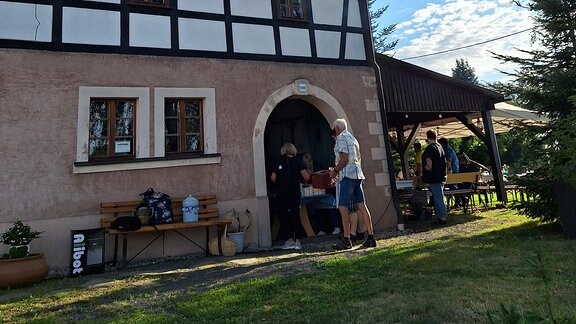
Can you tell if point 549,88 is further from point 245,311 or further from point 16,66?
point 16,66

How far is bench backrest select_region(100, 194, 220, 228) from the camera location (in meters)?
5.85

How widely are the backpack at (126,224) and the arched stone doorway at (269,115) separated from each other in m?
2.03

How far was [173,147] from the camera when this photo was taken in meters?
6.57

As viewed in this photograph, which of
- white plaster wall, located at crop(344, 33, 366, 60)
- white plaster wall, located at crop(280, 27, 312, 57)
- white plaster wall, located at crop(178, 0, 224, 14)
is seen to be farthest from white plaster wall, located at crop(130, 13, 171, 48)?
white plaster wall, located at crop(344, 33, 366, 60)

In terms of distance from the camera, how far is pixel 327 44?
809 cm

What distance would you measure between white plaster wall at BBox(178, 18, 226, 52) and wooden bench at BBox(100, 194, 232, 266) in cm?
263

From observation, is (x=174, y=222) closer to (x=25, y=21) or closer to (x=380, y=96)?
(x=25, y=21)

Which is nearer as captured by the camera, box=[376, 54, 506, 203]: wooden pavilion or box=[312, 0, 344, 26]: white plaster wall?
box=[312, 0, 344, 26]: white plaster wall

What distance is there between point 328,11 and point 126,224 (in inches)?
227

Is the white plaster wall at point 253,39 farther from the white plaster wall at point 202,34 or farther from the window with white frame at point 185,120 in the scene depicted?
the window with white frame at point 185,120

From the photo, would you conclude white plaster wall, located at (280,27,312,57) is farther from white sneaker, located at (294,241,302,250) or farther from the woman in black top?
white sneaker, located at (294,241,302,250)

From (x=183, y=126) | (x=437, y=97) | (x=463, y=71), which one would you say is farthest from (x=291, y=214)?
(x=463, y=71)

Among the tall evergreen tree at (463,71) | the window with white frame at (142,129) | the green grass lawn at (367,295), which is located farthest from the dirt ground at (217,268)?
the tall evergreen tree at (463,71)

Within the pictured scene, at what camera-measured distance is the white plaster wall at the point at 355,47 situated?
27.2 ft
